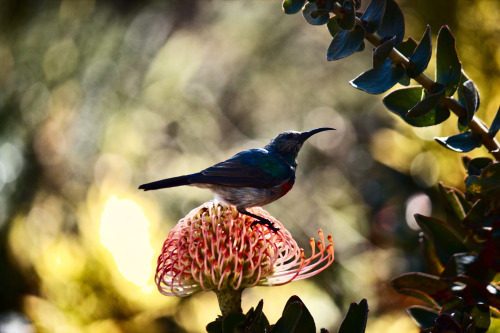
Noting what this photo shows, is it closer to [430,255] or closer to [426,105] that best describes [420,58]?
[426,105]

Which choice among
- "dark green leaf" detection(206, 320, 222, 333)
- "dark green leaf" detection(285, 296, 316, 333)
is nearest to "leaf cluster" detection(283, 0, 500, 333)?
"dark green leaf" detection(285, 296, 316, 333)

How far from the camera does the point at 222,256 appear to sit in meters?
0.95

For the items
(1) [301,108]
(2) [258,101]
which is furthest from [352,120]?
(2) [258,101]

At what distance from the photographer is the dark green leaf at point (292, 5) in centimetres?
65

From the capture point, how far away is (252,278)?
98cm

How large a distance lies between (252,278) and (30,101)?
182cm

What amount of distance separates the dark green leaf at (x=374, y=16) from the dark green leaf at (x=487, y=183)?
0.21 meters

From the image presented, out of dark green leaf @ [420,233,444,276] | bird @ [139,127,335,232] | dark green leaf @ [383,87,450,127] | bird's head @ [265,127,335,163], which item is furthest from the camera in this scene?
bird's head @ [265,127,335,163]

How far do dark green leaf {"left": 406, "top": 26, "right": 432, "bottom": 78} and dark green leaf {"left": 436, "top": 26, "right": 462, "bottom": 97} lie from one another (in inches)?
1.6

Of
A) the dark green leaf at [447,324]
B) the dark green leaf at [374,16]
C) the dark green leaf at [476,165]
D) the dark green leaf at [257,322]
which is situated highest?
the dark green leaf at [374,16]

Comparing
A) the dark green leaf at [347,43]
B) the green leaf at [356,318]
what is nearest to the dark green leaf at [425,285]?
the green leaf at [356,318]

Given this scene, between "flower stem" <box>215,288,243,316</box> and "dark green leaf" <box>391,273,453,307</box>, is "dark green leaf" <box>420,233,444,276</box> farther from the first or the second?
"flower stem" <box>215,288,243,316</box>

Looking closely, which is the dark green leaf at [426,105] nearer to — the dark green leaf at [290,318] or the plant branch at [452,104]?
the plant branch at [452,104]

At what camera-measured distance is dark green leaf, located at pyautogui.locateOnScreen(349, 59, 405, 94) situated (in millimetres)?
652
